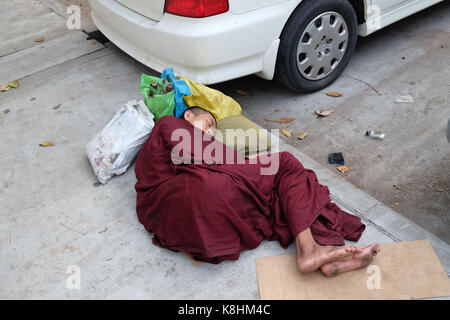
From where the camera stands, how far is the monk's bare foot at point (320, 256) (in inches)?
90.4

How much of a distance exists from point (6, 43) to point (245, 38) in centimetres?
307

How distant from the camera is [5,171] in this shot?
10.4 feet

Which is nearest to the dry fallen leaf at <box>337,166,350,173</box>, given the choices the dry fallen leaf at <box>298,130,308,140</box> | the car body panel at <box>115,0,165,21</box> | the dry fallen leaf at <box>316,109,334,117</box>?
the dry fallen leaf at <box>298,130,308,140</box>

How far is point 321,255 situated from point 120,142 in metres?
1.52

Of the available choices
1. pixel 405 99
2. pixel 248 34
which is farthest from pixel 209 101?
pixel 405 99

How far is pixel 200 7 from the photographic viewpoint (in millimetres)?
2932

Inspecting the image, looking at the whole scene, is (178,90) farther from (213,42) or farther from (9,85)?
(9,85)

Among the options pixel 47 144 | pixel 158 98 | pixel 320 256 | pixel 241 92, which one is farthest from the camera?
pixel 241 92

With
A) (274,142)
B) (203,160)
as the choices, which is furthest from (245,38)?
(203,160)

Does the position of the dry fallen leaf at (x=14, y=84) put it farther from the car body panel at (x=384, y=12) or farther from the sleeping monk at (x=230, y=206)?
the car body panel at (x=384, y=12)

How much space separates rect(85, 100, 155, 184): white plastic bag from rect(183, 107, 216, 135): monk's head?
26 centimetres

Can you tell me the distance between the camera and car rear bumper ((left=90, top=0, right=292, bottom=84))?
3023 mm

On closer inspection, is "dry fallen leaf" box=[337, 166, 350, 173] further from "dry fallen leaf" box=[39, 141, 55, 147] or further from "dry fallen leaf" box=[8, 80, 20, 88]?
"dry fallen leaf" box=[8, 80, 20, 88]

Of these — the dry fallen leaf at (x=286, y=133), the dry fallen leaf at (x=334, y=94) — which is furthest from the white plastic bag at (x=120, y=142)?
the dry fallen leaf at (x=334, y=94)
